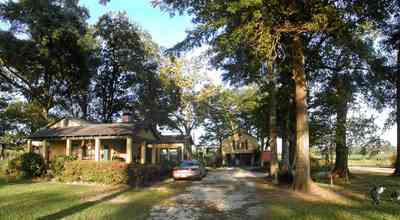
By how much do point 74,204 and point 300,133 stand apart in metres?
10.6

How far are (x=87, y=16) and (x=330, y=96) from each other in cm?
2583

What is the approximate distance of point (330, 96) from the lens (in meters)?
25.2

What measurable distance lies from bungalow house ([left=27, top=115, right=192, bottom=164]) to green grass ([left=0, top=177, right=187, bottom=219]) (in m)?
9.40

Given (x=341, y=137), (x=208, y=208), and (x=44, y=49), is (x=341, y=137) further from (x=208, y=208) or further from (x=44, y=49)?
(x=44, y=49)

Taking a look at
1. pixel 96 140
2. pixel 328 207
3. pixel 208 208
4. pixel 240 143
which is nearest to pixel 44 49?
pixel 96 140

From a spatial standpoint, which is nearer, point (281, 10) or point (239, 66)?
point (281, 10)

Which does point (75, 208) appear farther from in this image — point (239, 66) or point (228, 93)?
point (228, 93)

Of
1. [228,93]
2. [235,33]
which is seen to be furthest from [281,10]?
[228,93]

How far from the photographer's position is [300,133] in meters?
17.3

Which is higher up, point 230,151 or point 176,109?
point 176,109

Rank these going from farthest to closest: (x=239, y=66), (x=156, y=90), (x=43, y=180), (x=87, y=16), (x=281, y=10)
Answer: (x=156, y=90) < (x=87, y=16) < (x=239, y=66) < (x=43, y=180) < (x=281, y=10)

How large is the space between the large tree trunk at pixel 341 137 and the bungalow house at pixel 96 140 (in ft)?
44.9

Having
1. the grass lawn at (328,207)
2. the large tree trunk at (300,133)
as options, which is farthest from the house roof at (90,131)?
the grass lawn at (328,207)

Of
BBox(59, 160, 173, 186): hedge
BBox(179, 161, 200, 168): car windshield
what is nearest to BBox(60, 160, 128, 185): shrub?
BBox(59, 160, 173, 186): hedge
